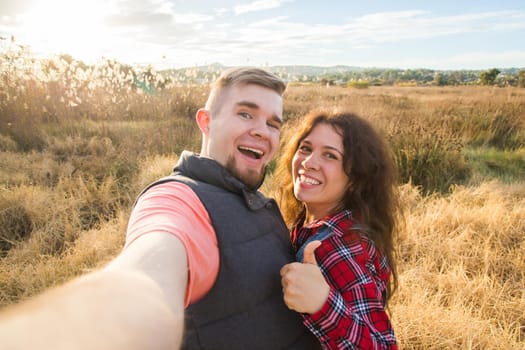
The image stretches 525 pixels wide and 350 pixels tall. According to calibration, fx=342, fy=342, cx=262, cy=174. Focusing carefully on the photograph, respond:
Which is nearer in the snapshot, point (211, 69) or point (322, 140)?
point (322, 140)

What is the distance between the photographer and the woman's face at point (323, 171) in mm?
1853

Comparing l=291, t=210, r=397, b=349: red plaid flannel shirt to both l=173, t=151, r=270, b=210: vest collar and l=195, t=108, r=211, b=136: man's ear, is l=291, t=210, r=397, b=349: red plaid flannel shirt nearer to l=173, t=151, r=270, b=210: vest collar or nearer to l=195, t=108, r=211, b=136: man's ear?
l=173, t=151, r=270, b=210: vest collar

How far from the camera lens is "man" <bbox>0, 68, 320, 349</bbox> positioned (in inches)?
19.0

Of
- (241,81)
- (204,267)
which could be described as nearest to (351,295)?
(204,267)

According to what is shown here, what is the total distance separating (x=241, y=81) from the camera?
1.72m

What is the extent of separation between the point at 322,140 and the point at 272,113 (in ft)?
1.06

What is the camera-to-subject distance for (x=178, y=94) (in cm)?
877

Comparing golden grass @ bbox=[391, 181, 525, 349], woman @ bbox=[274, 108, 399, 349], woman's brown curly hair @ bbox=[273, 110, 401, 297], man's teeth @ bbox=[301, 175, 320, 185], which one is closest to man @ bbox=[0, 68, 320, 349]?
woman @ bbox=[274, 108, 399, 349]

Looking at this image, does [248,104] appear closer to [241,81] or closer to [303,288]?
[241,81]

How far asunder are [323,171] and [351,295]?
0.72 meters

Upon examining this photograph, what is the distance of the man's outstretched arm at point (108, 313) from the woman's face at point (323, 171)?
3.99 feet

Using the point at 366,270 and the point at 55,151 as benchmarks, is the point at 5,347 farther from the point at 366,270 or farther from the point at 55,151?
the point at 55,151

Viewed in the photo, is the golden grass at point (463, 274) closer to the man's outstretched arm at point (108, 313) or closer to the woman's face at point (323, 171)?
the woman's face at point (323, 171)

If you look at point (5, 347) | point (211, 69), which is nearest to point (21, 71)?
point (211, 69)
